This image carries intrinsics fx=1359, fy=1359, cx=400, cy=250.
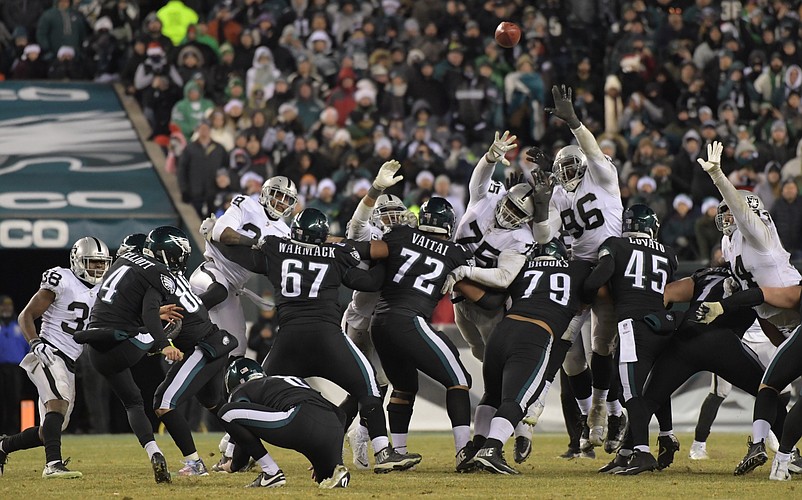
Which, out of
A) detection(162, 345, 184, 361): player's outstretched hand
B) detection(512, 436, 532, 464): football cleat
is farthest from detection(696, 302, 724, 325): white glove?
detection(162, 345, 184, 361): player's outstretched hand

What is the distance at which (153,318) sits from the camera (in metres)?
9.31

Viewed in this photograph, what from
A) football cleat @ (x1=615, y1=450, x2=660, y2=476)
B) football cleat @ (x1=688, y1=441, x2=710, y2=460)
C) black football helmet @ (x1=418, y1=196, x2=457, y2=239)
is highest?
black football helmet @ (x1=418, y1=196, x2=457, y2=239)

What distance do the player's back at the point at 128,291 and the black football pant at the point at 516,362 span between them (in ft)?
7.73

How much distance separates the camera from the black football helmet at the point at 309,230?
31.9 feet

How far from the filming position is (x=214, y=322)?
431 inches

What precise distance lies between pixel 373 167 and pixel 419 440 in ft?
14.0

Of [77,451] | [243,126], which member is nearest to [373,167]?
[243,126]

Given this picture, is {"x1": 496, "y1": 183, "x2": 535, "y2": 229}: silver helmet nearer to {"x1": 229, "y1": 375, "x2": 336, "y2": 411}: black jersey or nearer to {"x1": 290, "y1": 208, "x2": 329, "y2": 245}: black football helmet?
{"x1": 290, "y1": 208, "x2": 329, "y2": 245}: black football helmet

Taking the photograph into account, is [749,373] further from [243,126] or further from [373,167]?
[243,126]

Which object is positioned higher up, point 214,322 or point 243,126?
point 243,126

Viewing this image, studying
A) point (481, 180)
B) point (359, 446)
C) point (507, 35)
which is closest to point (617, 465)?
point (359, 446)

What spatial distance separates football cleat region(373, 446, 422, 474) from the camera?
9773 mm

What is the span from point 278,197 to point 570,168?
2.33m

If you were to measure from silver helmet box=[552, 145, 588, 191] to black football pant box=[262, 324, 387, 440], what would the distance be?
2.24 meters
